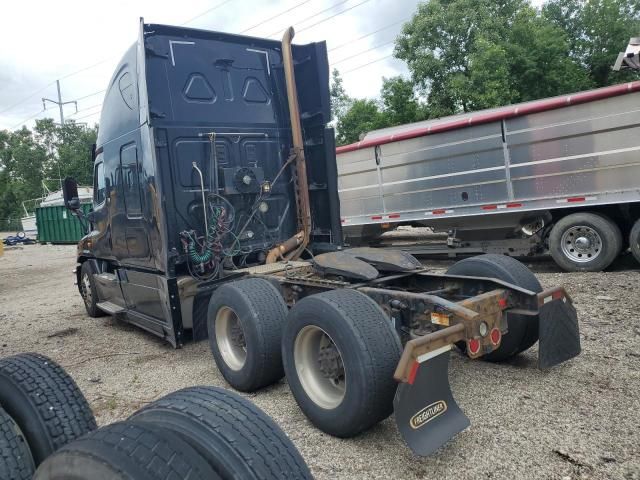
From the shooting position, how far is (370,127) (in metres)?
23.5

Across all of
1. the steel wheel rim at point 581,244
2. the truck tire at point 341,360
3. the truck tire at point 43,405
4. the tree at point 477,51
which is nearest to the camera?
the truck tire at point 43,405

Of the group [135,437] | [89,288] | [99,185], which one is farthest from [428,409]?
[89,288]

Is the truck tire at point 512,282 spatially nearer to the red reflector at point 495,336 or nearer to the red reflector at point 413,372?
the red reflector at point 495,336

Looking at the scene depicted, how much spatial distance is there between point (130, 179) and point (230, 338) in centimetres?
225

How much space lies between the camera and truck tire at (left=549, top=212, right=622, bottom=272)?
7324 millimetres

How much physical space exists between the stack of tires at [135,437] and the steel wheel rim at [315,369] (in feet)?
4.63

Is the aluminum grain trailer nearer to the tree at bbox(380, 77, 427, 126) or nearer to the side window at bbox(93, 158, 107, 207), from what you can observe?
the side window at bbox(93, 158, 107, 207)

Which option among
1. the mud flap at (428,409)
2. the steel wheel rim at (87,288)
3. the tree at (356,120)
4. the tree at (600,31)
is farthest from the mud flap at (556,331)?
the tree at (600,31)

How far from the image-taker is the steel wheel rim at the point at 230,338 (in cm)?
409

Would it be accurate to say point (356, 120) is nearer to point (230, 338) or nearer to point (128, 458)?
point (230, 338)

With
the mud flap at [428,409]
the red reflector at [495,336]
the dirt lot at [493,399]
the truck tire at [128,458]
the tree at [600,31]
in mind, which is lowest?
the dirt lot at [493,399]

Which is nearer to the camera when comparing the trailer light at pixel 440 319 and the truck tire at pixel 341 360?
the truck tire at pixel 341 360

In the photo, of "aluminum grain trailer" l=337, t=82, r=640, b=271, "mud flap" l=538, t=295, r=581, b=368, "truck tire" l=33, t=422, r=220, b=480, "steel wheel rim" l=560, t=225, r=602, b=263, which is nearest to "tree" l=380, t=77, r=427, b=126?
"aluminum grain trailer" l=337, t=82, r=640, b=271

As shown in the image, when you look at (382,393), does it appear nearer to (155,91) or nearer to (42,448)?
(42,448)
